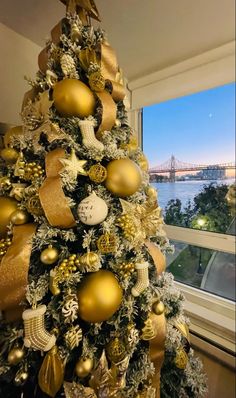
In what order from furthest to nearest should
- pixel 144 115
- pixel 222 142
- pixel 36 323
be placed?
pixel 144 115, pixel 222 142, pixel 36 323

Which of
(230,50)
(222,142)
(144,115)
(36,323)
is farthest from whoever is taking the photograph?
(144,115)

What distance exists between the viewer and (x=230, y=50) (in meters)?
0.84

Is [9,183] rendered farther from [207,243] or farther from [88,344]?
[207,243]

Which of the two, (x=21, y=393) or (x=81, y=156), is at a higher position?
(x=81, y=156)

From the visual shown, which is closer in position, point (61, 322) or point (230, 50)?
point (61, 322)

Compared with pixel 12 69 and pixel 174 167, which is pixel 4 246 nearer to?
pixel 12 69

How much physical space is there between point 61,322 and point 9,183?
29cm

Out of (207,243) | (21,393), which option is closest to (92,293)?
(21,393)

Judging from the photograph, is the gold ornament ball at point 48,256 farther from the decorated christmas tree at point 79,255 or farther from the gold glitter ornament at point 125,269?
the gold glitter ornament at point 125,269

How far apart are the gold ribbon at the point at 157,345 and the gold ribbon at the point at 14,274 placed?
270 millimetres

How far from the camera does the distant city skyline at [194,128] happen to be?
0.96 metres

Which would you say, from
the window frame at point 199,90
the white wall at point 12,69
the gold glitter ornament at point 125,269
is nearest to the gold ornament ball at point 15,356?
the gold glitter ornament at point 125,269

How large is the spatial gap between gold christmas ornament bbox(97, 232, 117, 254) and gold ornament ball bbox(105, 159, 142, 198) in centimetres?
9

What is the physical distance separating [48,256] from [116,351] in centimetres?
22
